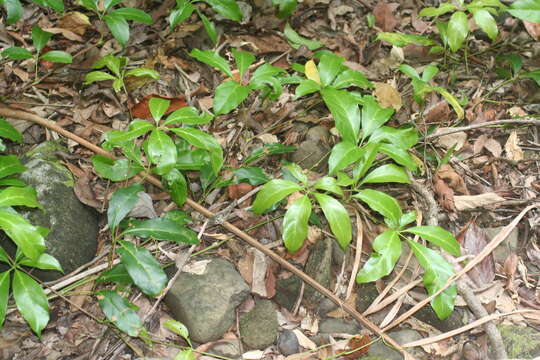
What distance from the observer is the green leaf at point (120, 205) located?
75.6 inches

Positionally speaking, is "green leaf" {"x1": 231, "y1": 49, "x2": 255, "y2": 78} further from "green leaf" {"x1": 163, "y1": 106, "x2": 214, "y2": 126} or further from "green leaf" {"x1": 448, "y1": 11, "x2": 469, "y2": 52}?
"green leaf" {"x1": 448, "y1": 11, "x2": 469, "y2": 52}

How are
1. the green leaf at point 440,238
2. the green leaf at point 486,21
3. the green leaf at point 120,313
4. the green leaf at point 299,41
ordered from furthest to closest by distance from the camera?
the green leaf at point 299,41
the green leaf at point 486,21
the green leaf at point 440,238
the green leaf at point 120,313

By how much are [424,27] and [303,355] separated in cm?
221

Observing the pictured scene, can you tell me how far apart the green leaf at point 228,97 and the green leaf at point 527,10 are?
1311 mm

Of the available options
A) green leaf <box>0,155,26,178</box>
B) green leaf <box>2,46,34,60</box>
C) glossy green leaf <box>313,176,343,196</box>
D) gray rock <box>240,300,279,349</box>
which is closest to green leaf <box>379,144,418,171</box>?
glossy green leaf <box>313,176,343,196</box>

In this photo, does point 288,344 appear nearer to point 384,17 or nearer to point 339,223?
point 339,223

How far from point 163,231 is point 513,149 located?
182 cm

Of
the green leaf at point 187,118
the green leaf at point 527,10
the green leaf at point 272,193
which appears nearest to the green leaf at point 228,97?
the green leaf at point 187,118

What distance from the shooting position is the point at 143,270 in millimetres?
1829

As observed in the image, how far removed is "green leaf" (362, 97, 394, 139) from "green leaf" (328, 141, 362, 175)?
0.15 m

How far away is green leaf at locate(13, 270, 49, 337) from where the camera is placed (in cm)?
168

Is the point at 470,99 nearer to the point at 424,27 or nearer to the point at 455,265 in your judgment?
the point at 424,27

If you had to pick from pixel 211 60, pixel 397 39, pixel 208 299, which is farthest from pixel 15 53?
pixel 397 39

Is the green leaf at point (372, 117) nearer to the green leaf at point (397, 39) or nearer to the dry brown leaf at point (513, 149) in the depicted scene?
the green leaf at point (397, 39)
